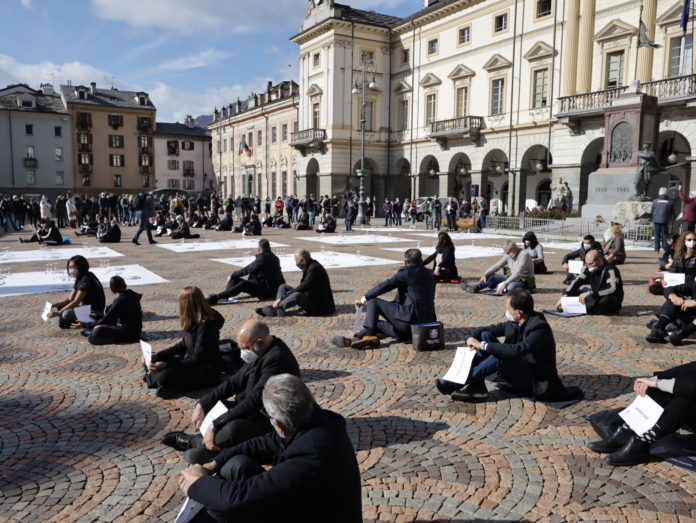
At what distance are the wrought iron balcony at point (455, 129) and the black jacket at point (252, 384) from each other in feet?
124

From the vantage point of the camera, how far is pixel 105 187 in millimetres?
79062

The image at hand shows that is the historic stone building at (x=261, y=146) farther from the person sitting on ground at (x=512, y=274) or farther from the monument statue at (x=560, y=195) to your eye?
the person sitting on ground at (x=512, y=274)

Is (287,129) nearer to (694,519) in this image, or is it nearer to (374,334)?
(374,334)

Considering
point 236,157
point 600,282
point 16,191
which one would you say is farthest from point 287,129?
point 600,282

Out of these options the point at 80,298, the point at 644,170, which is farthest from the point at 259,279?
the point at 644,170

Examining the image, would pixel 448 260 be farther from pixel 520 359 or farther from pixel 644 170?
pixel 644 170

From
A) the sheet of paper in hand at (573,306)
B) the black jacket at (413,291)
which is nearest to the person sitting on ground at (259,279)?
the black jacket at (413,291)

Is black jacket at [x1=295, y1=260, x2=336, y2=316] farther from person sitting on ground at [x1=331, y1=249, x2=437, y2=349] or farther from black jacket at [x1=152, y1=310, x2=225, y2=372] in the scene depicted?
black jacket at [x1=152, y1=310, x2=225, y2=372]

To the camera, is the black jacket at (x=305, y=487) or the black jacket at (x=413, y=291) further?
the black jacket at (x=413, y=291)

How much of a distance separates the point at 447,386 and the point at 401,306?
204 cm

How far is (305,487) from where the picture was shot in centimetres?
264

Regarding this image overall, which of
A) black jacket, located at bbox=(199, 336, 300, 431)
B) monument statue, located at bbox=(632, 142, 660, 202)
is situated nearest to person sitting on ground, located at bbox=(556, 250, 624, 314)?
black jacket, located at bbox=(199, 336, 300, 431)

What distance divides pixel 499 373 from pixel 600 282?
14.8 ft

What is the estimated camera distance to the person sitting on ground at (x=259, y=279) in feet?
34.3
